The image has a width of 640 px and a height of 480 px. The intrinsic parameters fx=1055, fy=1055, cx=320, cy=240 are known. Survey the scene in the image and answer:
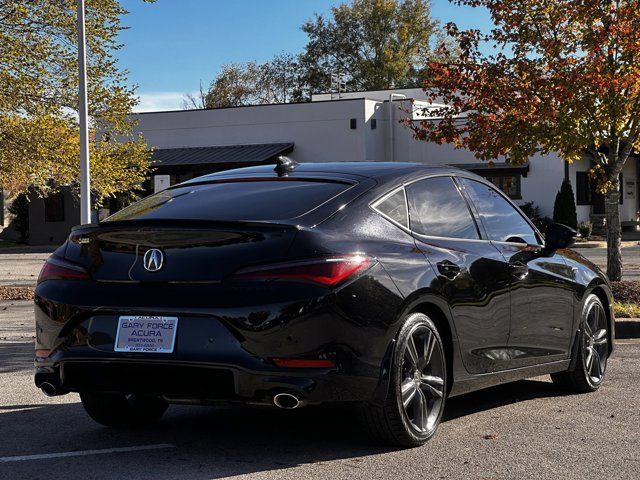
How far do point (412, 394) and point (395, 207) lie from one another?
3.69 feet

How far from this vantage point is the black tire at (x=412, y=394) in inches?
224

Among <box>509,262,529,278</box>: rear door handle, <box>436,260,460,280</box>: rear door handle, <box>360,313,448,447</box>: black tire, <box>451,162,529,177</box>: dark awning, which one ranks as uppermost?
<box>451,162,529,177</box>: dark awning

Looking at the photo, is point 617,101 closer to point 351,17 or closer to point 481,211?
point 481,211

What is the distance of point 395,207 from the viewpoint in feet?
20.6

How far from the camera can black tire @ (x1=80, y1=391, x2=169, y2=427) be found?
255 inches

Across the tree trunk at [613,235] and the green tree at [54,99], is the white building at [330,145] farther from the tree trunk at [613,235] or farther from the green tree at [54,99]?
the tree trunk at [613,235]

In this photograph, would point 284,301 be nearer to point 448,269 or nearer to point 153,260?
point 153,260

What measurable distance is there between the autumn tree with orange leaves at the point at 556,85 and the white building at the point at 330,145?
2443 cm

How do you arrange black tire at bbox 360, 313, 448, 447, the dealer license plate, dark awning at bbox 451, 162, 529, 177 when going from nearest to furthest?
the dealer license plate
black tire at bbox 360, 313, 448, 447
dark awning at bbox 451, 162, 529, 177

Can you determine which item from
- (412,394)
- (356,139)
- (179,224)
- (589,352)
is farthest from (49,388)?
(356,139)

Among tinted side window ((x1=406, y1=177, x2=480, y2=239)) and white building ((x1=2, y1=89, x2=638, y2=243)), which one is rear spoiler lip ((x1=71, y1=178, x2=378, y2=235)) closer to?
tinted side window ((x1=406, y1=177, x2=480, y2=239))

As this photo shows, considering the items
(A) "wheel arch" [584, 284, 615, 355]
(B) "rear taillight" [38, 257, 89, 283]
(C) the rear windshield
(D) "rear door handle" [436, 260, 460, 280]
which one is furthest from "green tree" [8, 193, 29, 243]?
(D) "rear door handle" [436, 260, 460, 280]

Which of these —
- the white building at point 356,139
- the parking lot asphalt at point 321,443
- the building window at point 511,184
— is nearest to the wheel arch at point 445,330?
the parking lot asphalt at point 321,443

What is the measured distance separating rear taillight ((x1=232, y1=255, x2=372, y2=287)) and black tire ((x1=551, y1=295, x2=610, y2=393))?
309 cm
